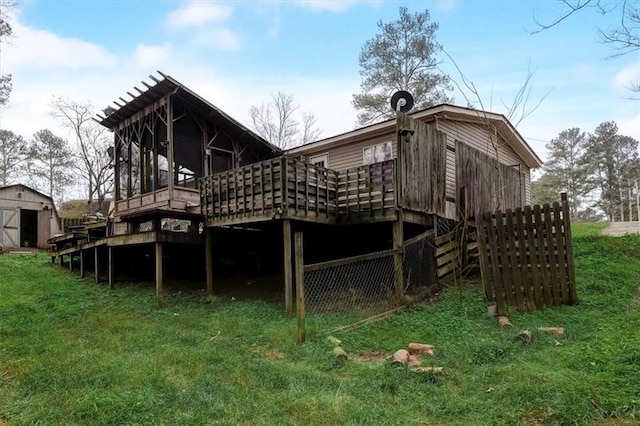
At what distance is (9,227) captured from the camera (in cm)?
1894

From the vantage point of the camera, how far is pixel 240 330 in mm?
6703

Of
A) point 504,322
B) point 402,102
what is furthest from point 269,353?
point 402,102

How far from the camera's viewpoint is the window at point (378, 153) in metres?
11.9

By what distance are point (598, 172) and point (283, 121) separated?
2686 cm

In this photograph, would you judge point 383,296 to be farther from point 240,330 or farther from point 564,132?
point 564,132

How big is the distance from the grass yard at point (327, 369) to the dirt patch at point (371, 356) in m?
0.05

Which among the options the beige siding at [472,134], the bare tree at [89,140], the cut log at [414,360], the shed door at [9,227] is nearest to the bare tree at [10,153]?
the bare tree at [89,140]

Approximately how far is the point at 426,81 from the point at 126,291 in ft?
60.6

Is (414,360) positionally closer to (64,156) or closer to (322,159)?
(322,159)

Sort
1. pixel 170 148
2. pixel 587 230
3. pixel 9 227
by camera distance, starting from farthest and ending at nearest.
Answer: pixel 9 227 < pixel 587 230 < pixel 170 148

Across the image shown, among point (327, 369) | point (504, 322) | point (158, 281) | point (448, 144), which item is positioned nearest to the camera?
point (327, 369)

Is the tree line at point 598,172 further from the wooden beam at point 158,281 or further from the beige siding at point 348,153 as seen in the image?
the wooden beam at point 158,281

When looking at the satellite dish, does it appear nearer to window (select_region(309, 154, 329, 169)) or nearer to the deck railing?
the deck railing

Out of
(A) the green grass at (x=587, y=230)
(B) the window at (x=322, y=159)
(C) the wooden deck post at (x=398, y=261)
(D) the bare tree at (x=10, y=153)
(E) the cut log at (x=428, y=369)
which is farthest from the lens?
(D) the bare tree at (x=10, y=153)
